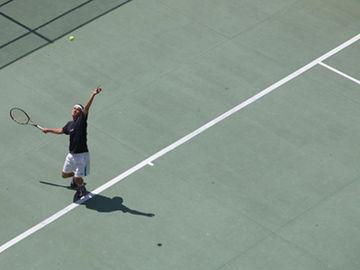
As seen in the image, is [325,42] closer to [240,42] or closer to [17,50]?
[240,42]

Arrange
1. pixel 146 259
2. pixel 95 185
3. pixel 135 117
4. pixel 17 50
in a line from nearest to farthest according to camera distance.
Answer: pixel 146 259, pixel 95 185, pixel 135 117, pixel 17 50

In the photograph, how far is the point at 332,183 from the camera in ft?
72.4

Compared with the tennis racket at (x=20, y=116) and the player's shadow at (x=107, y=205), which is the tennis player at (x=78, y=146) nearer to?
the player's shadow at (x=107, y=205)

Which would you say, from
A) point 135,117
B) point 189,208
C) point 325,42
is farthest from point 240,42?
point 189,208

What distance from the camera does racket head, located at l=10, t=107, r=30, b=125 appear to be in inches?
861

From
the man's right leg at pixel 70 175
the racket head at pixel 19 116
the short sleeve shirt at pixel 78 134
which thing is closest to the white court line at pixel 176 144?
the man's right leg at pixel 70 175

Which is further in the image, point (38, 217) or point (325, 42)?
point (325, 42)

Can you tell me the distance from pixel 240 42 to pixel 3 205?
7.66m

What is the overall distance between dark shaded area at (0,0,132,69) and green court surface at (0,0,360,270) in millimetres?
45

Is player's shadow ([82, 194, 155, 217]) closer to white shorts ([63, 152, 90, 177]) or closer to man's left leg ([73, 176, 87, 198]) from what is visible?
man's left leg ([73, 176, 87, 198])

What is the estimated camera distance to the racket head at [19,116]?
2188cm

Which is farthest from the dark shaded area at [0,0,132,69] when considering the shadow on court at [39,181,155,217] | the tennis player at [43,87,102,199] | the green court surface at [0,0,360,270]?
the shadow on court at [39,181,155,217]

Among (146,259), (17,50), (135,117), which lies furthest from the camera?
(17,50)

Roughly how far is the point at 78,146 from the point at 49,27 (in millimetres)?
6244
